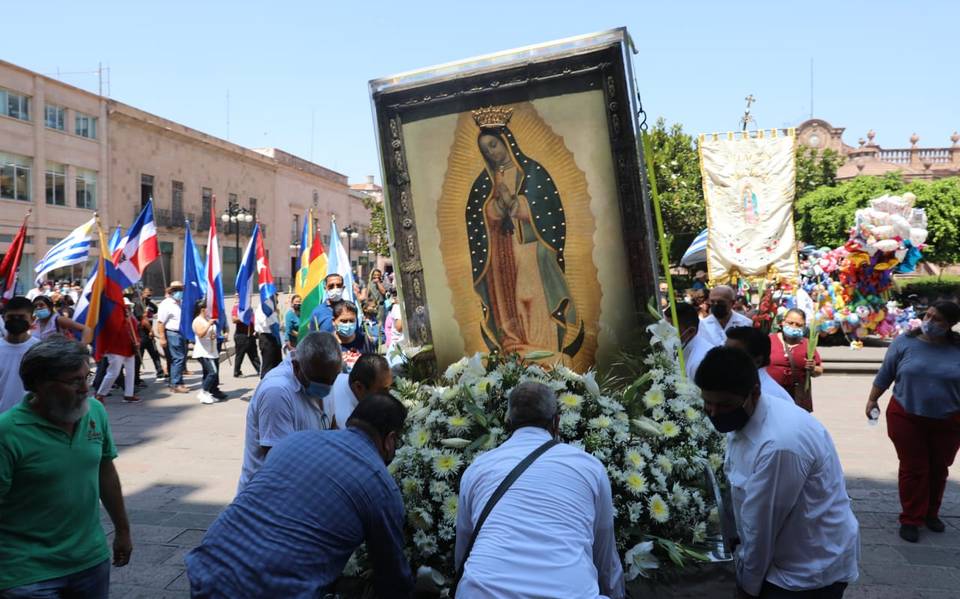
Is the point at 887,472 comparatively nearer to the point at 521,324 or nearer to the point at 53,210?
the point at 521,324

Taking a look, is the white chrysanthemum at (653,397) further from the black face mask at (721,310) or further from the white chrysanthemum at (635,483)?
the black face mask at (721,310)

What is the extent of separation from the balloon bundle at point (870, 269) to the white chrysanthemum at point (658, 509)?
680 inches

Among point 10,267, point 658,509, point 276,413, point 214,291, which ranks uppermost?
point 10,267

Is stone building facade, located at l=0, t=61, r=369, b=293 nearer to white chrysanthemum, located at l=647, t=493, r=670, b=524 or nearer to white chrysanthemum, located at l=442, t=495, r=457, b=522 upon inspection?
white chrysanthemum, located at l=442, t=495, r=457, b=522

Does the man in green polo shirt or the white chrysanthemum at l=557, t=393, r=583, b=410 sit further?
the white chrysanthemum at l=557, t=393, r=583, b=410

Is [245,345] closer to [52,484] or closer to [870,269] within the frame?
[52,484]

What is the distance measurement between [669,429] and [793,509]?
1307 mm

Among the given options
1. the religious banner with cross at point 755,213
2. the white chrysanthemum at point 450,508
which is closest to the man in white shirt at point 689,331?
the white chrysanthemum at point 450,508

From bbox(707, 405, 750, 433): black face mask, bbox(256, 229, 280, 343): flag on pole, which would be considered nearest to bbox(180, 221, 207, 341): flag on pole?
bbox(256, 229, 280, 343): flag on pole

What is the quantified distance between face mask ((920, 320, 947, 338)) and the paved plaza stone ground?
156 cm

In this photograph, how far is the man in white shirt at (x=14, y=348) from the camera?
5336 mm

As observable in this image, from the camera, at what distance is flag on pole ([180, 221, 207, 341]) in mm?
12836

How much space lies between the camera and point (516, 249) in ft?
16.5

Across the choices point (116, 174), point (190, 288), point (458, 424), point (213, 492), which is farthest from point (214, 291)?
point (116, 174)
